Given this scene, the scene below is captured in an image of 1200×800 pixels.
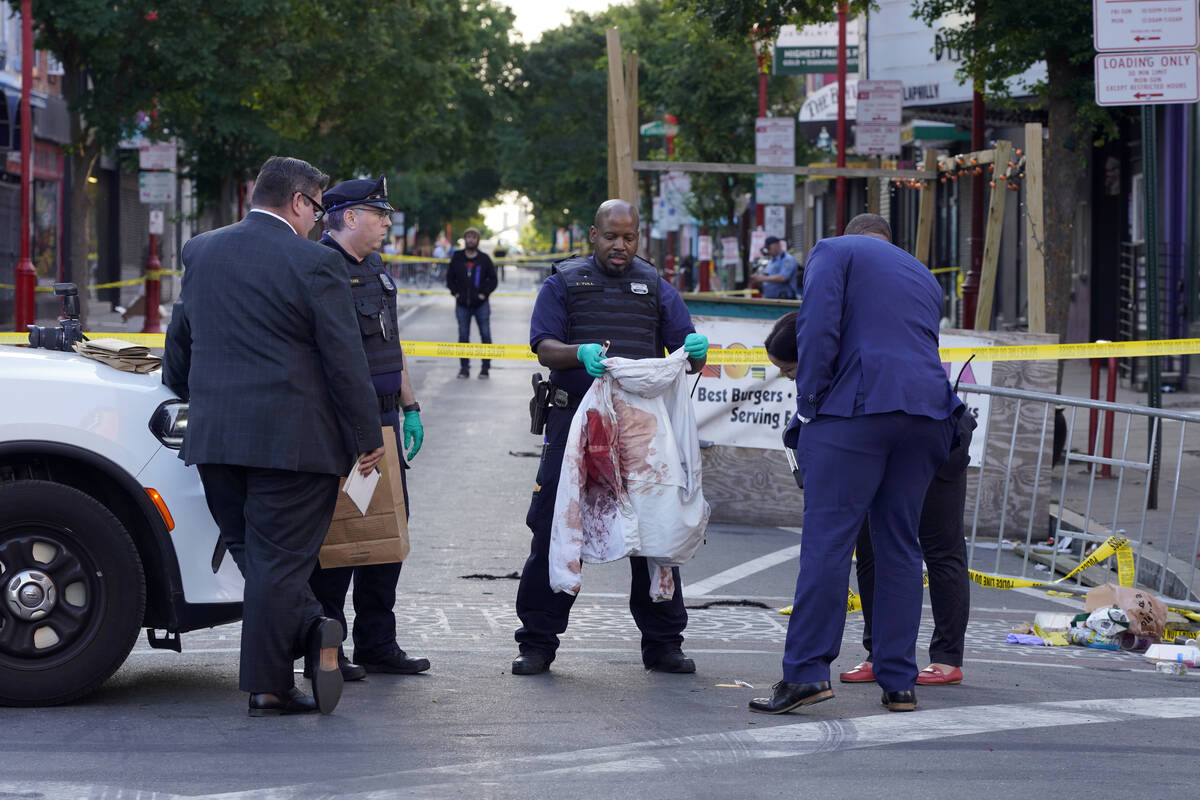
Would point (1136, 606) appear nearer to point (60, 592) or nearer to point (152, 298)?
point (60, 592)

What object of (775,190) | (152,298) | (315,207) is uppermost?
(775,190)

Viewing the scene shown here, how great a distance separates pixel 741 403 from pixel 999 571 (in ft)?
7.49

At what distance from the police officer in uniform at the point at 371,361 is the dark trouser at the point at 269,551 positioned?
63 cm

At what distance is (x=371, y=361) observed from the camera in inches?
250

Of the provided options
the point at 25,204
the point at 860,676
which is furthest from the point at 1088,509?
the point at 25,204

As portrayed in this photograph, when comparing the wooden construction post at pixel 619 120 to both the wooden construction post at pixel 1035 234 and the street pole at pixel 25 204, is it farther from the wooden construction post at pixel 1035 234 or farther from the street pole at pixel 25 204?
the street pole at pixel 25 204

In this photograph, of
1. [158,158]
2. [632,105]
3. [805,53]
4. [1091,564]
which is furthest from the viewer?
[805,53]

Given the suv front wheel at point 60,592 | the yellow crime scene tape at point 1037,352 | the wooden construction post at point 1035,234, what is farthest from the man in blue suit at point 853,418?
the wooden construction post at point 1035,234

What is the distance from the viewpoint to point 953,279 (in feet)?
96.2

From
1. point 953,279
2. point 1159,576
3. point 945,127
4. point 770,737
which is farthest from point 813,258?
point 945,127

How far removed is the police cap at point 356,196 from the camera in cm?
639

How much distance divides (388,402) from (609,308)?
0.90m

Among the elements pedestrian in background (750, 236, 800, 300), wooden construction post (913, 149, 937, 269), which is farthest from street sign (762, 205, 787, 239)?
wooden construction post (913, 149, 937, 269)

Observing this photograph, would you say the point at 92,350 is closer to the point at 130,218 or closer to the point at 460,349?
the point at 460,349
